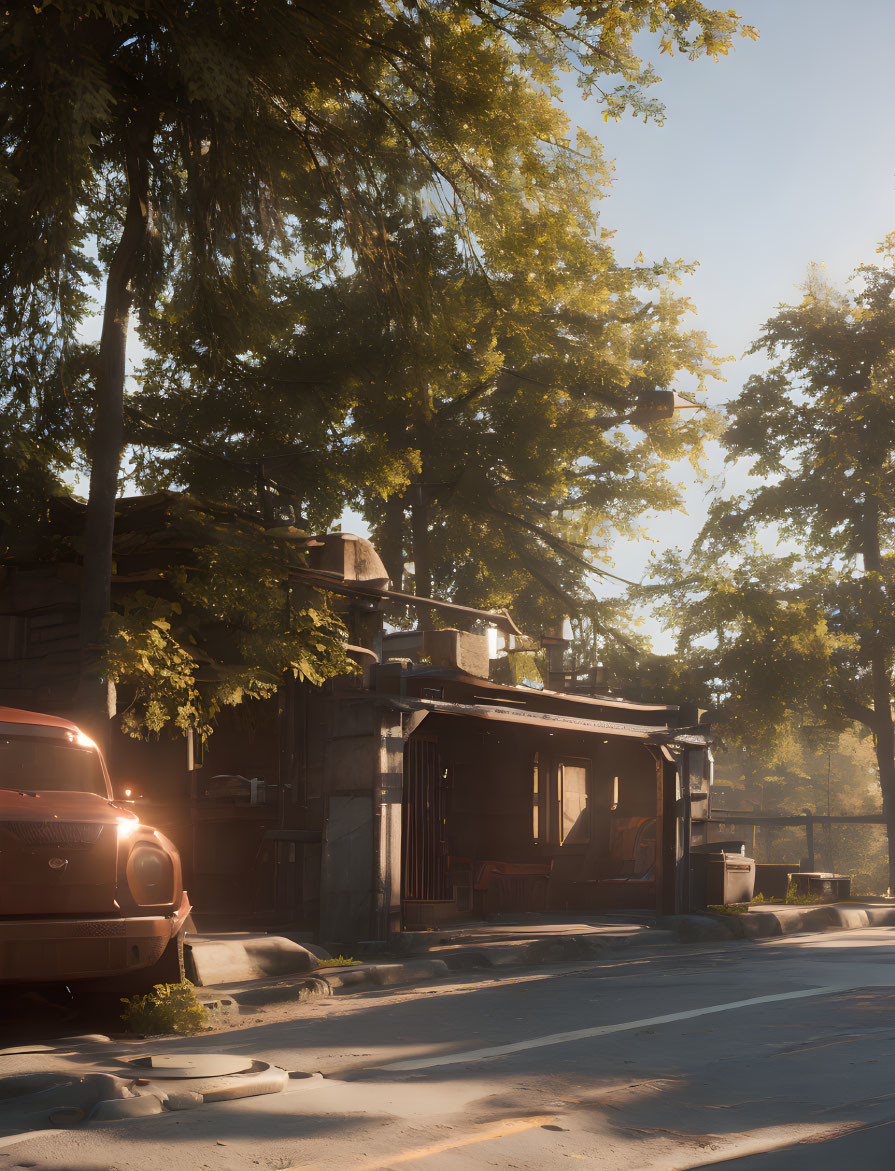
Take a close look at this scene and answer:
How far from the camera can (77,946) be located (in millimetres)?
6898

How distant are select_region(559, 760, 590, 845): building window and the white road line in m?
9.99

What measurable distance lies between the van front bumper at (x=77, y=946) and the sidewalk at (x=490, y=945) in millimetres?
1482

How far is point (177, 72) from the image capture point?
428 inches

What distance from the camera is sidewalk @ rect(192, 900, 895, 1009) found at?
32.0 feet

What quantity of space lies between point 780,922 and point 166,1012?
1220cm

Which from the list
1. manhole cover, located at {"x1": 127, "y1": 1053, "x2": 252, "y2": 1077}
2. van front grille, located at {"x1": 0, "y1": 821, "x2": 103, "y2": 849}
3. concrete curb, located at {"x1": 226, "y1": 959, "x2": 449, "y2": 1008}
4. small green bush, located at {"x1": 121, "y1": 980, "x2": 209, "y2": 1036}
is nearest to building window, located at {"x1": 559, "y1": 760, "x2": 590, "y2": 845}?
concrete curb, located at {"x1": 226, "y1": 959, "x2": 449, "y2": 1008}

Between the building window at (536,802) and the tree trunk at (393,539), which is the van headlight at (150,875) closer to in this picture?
the building window at (536,802)

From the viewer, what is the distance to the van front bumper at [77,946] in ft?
21.7

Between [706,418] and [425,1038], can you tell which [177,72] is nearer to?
[425,1038]

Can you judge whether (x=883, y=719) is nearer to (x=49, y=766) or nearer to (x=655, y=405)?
(x=655, y=405)

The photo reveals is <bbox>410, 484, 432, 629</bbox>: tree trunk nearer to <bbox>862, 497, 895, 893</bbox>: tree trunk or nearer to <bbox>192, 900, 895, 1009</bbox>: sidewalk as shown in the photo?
<bbox>192, 900, 895, 1009</bbox>: sidewalk

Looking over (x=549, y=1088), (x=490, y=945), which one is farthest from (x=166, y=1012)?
(x=490, y=945)

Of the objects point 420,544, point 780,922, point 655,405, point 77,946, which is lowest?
point 780,922

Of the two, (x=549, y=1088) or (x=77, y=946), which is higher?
(x=77, y=946)
